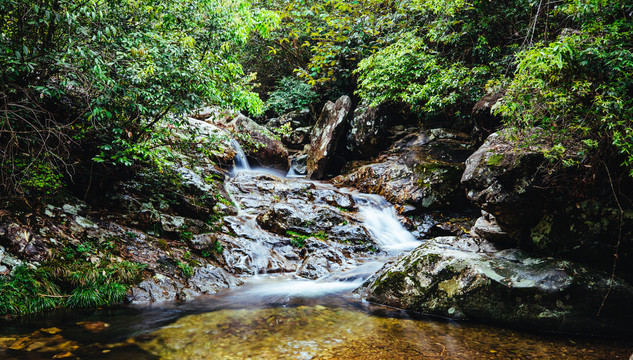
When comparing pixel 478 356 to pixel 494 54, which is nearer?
pixel 478 356

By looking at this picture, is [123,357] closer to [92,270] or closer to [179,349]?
[179,349]

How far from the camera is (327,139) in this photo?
16.0 meters

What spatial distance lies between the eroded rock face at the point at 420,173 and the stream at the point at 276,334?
20.2 ft

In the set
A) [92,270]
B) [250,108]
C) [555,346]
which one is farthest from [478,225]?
[92,270]

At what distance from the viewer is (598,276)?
14.1 ft

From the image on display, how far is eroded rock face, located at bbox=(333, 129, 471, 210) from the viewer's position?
424 inches

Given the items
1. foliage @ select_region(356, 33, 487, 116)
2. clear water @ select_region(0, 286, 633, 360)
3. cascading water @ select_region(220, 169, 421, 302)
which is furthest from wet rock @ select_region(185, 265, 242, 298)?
foliage @ select_region(356, 33, 487, 116)

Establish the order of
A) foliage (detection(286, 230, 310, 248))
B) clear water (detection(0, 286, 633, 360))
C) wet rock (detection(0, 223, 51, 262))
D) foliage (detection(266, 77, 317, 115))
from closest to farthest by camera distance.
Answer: clear water (detection(0, 286, 633, 360))
wet rock (detection(0, 223, 51, 262))
foliage (detection(286, 230, 310, 248))
foliage (detection(266, 77, 317, 115))

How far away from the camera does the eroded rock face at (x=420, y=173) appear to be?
10781 mm

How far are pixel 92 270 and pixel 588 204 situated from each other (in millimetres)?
7553

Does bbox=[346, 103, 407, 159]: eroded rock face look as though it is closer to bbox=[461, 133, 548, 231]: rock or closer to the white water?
the white water

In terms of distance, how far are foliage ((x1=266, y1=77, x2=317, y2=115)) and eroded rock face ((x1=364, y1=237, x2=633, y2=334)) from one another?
16.3m

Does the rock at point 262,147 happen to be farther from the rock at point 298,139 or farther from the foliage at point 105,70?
the foliage at point 105,70

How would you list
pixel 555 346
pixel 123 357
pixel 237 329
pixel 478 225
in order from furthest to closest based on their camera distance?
pixel 478 225 → pixel 237 329 → pixel 555 346 → pixel 123 357
